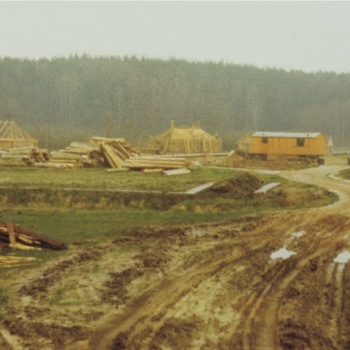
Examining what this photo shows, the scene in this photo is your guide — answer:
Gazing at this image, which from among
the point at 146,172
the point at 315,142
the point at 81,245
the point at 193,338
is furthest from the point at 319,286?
the point at 315,142

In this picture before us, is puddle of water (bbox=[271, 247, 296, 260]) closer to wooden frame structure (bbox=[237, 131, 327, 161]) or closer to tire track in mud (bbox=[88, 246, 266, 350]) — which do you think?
tire track in mud (bbox=[88, 246, 266, 350])

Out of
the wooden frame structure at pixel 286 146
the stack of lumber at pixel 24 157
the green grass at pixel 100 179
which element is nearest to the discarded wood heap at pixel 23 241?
the green grass at pixel 100 179

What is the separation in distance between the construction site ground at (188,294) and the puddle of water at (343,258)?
26mm

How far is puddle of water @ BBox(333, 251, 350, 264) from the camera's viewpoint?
541 inches

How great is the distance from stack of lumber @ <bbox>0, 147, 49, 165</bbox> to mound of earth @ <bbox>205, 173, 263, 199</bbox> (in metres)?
19.2

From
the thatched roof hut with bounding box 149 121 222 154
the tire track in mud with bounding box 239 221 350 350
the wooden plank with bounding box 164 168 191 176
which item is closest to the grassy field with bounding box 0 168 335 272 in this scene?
the wooden plank with bounding box 164 168 191 176

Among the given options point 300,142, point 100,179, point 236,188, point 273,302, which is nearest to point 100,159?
point 100,179

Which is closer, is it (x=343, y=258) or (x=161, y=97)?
(x=343, y=258)

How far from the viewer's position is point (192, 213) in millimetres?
21734

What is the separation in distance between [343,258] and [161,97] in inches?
4554

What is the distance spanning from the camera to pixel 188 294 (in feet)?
35.9

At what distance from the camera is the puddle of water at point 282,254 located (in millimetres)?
14062

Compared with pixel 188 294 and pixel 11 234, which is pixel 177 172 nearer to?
pixel 11 234

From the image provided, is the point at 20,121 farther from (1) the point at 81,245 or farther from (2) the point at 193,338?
(2) the point at 193,338
